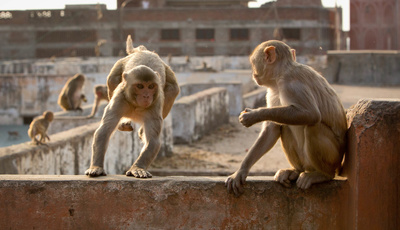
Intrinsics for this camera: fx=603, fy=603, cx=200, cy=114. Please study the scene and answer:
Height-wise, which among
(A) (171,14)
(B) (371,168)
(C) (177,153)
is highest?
(A) (171,14)

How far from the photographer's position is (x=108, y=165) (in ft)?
33.7

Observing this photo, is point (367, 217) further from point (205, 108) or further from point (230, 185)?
point (205, 108)

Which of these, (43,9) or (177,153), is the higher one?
(43,9)

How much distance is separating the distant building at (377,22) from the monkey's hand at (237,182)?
4025 centimetres

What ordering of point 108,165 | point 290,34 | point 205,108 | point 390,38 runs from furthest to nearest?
1. point 290,34
2. point 390,38
3. point 205,108
4. point 108,165

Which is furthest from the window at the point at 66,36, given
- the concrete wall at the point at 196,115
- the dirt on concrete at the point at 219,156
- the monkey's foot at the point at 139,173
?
the monkey's foot at the point at 139,173

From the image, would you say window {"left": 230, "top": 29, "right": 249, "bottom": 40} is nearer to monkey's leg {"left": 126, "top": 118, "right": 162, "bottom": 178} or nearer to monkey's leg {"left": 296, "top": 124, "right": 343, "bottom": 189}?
monkey's leg {"left": 126, "top": 118, "right": 162, "bottom": 178}

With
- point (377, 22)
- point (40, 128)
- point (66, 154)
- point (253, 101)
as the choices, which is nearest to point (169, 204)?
point (66, 154)

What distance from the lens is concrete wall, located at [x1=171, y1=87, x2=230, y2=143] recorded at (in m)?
14.2

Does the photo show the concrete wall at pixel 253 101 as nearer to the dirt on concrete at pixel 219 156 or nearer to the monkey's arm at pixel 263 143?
the dirt on concrete at pixel 219 156

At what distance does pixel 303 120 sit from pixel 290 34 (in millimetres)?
41962

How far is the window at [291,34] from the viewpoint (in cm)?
4506

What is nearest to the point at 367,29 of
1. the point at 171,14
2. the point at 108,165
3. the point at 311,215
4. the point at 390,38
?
the point at 390,38

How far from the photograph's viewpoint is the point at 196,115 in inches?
582
